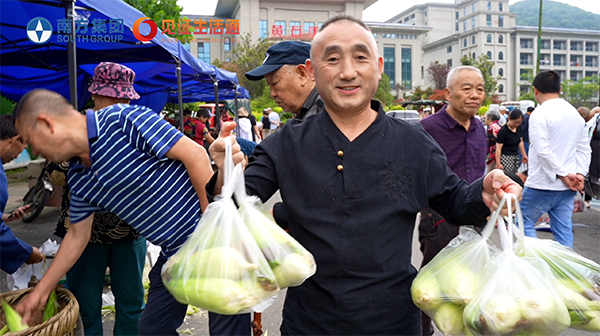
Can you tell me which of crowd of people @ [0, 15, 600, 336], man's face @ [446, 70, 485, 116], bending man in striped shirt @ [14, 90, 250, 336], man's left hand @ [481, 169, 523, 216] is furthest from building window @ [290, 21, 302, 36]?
man's left hand @ [481, 169, 523, 216]

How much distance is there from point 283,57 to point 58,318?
6.32 feet

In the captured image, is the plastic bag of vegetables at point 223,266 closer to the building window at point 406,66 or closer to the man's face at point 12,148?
the man's face at point 12,148

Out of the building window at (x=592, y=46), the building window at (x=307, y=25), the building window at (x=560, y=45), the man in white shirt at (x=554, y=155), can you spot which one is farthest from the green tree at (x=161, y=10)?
the building window at (x=592, y=46)

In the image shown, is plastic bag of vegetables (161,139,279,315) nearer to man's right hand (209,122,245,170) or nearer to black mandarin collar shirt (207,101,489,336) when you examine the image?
man's right hand (209,122,245,170)

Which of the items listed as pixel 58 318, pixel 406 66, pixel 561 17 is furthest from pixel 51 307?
pixel 561 17

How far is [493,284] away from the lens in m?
1.31

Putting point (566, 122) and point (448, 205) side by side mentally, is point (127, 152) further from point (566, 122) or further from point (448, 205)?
point (566, 122)

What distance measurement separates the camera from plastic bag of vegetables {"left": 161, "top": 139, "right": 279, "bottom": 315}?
1.24 m

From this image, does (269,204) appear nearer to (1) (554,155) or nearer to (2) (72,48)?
(1) (554,155)

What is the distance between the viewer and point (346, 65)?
5.03 feet

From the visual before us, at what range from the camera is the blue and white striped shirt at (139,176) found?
210 centimetres

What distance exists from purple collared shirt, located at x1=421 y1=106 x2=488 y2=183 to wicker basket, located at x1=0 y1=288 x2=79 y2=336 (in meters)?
2.69

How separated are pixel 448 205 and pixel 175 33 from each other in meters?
11.4

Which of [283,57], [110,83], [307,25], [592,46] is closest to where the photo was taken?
[283,57]
